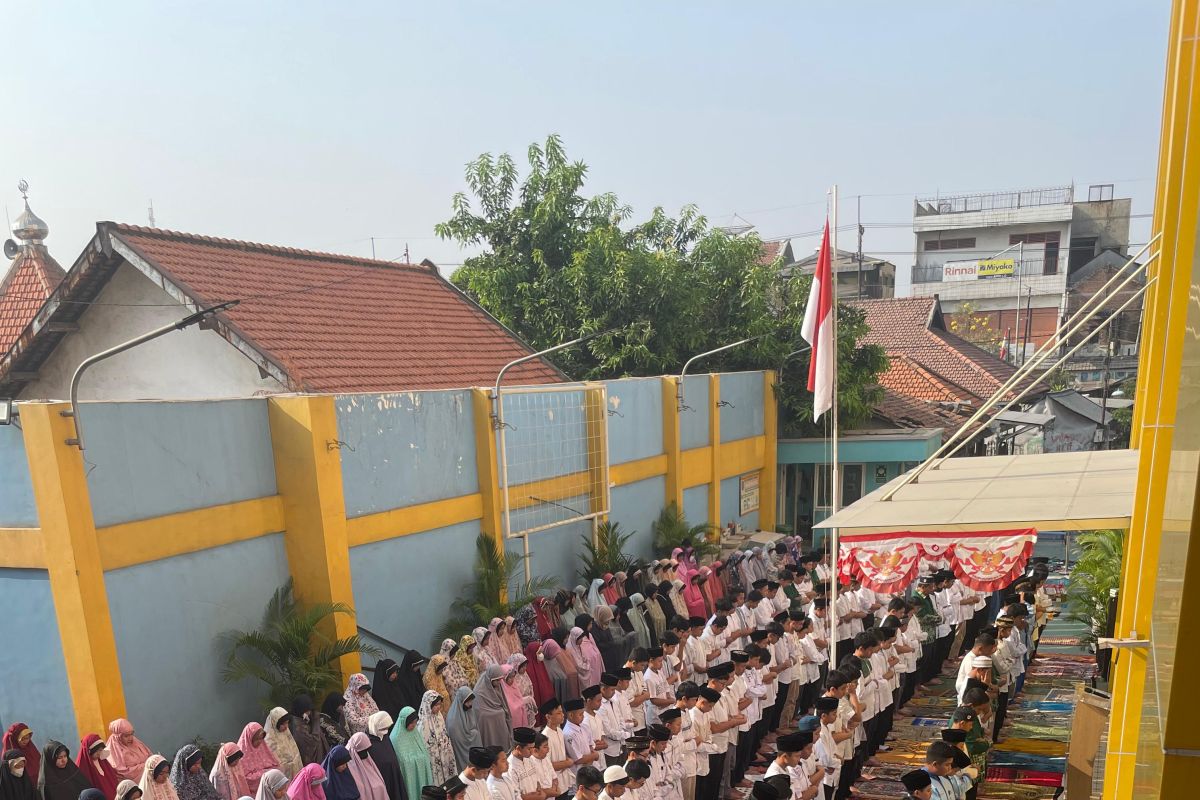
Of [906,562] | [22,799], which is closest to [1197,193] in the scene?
[906,562]

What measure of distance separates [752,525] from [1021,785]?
10.1 metres

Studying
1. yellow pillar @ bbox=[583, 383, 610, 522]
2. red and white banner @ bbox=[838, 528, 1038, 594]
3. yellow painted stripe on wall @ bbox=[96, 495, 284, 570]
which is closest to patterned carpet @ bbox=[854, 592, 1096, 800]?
red and white banner @ bbox=[838, 528, 1038, 594]

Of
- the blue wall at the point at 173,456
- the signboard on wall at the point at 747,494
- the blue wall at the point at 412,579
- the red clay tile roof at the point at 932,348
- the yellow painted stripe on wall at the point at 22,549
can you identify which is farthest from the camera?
the red clay tile roof at the point at 932,348

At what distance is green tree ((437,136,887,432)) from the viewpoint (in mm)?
17500

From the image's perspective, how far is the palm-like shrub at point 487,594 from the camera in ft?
33.3

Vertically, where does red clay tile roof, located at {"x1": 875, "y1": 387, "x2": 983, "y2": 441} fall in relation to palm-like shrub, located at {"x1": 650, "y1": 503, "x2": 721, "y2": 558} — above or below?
above

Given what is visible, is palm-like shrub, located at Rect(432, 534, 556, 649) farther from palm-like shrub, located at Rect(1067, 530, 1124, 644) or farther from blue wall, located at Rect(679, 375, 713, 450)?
palm-like shrub, located at Rect(1067, 530, 1124, 644)

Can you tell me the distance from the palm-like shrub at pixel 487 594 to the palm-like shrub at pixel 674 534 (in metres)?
3.81

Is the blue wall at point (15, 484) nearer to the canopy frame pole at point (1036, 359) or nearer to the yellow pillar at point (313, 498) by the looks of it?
the yellow pillar at point (313, 498)

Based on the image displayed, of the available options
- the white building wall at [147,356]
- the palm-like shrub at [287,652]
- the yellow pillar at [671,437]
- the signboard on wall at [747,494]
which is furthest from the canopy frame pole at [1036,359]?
the signboard on wall at [747,494]

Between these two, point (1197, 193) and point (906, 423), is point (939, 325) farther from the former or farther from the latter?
point (1197, 193)

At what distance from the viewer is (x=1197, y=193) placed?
2729 mm

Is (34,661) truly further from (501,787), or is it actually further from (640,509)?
(640,509)

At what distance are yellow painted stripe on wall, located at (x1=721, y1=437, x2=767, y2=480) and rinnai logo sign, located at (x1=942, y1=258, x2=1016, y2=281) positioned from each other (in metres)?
26.1
